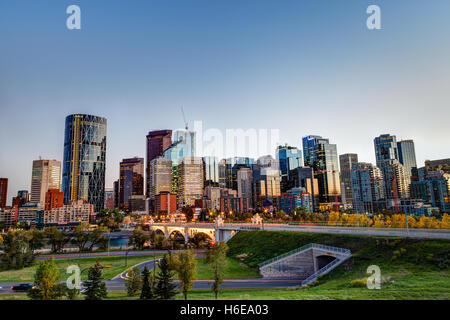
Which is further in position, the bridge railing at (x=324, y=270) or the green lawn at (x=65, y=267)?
the green lawn at (x=65, y=267)

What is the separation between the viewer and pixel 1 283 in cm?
3975

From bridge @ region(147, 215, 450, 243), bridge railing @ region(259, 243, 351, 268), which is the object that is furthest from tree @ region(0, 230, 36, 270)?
bridge railing @ region(259, 243, 351, 268)

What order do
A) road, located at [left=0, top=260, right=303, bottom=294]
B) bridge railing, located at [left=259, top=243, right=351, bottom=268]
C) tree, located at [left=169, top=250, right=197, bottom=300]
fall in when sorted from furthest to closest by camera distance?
bridge railing, located at [left=259, top=243, right=351, bottom=268] < road, located at [left=0, top=260, right=303, bottom=294] < tree, located at [left=169, top=250, right=197, bottom=300]

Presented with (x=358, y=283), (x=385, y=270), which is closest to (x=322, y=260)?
(x=385, y=270)

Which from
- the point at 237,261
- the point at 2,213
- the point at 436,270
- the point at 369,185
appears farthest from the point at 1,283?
the point at 2,213

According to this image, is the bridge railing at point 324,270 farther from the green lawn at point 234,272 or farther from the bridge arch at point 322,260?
the green lawn at point 234,272

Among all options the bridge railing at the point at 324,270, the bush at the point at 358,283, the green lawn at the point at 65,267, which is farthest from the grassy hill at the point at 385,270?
the green lawn at the point at 65,267

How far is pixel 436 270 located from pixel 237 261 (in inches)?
1180

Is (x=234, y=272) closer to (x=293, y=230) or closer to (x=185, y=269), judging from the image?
(x=293, y=230)

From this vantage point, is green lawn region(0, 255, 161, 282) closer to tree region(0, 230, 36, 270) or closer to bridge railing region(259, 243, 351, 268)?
tree region(0, 230, 36, 270)

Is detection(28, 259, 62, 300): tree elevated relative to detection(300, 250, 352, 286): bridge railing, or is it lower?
elevated

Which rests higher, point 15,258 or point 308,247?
point 308,247

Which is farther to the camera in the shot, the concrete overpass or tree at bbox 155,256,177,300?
the concrete overpass
